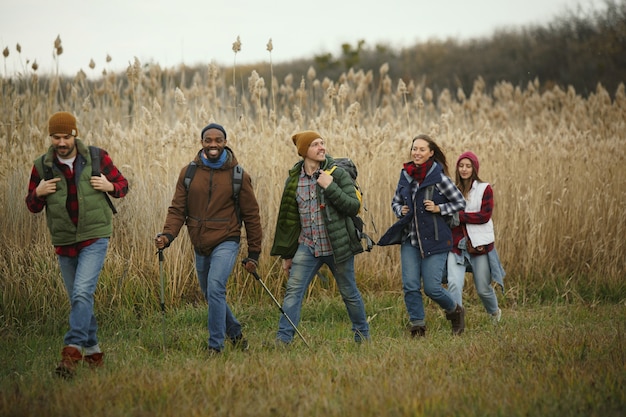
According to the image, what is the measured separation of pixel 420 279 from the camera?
22.6 feet

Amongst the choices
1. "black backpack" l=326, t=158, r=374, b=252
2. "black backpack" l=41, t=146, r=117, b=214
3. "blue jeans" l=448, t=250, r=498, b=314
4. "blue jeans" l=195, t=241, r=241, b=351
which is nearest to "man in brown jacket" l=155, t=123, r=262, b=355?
"blue jeans" l=195, t=241, r=241, b=351

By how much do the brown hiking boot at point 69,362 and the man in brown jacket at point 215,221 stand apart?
1.06m

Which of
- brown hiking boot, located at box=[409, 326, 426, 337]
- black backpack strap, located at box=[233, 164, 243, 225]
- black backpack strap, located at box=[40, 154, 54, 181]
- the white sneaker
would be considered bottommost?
the white sneaker

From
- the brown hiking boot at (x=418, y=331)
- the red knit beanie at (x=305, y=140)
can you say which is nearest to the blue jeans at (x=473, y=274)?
the brown hiking boot at (x=418, y=331)

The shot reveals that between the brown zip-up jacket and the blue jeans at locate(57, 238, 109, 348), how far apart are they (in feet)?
2.27

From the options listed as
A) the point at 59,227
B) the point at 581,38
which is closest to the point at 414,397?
the point at 59,227

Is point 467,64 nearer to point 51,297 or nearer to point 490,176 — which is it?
point 490,176

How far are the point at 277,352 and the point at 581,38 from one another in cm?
3274

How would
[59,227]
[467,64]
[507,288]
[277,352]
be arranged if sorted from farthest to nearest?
1. [467,64]
2. [507,288]
3. [277,352]
4. [59,227]

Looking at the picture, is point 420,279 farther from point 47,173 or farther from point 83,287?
point 47,173

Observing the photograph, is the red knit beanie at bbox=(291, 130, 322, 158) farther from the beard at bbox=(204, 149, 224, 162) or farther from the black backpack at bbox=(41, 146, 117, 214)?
the black backpack at bbox=(41, 146, 117, 214)

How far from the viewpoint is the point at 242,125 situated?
9391 mm

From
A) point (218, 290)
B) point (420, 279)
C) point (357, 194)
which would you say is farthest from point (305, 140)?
point (420, 279)

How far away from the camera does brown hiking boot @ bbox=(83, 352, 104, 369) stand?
224 inches
